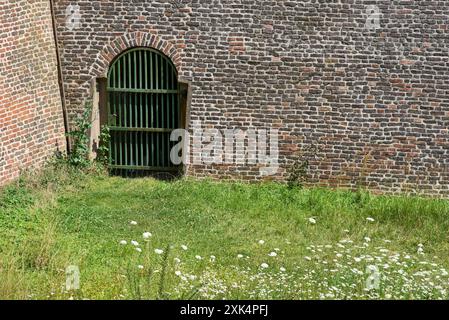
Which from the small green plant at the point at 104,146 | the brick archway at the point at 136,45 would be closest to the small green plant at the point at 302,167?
the brick archway at the point at 136,45

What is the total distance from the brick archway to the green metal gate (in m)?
0.10

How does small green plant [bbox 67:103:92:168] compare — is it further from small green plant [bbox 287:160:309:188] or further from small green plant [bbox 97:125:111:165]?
small green plant [bbox 287:160:309:188]

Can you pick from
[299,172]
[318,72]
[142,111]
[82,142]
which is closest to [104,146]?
[82,142]

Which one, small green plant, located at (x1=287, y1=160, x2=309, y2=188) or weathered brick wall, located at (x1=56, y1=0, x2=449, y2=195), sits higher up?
weathered brick wall, located at (x1=56, y1=0, x2=449, y2=195)

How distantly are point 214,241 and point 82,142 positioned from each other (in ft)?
12.6

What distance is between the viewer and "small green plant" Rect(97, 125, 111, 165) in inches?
654

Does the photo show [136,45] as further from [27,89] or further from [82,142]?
[27,89]

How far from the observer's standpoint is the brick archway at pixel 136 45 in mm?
16266

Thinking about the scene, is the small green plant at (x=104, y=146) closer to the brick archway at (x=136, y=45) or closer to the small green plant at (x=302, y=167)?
the brick archway at (x=136, y=45)

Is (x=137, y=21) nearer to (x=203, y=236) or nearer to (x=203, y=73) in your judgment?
(x=203, y=73)

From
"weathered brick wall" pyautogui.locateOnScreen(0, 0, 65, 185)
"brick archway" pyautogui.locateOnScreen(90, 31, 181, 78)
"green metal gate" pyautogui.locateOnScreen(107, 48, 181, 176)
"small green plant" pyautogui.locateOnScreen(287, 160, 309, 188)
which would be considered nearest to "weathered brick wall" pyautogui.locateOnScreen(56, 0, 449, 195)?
"brick archway" pyautogui.locateOnScreen(90, 31, 181, 78)

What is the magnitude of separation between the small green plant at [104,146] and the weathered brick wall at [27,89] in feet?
1.88

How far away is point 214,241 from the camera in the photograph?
530 inches

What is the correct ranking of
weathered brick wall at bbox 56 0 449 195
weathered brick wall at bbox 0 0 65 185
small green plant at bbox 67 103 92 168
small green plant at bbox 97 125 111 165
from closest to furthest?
weathered brick wall at bbox 0 0 65 185 < weathered brick wall at bbox 56 0 449 195 < small green plant at bbox 67 103 92 168 < small green plant at bbox 97 125 111 165
